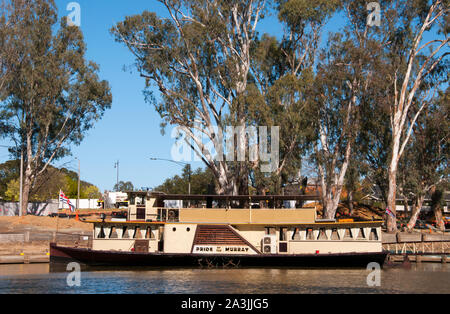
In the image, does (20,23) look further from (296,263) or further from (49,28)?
(296,263)

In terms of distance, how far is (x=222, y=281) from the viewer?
2639 cm

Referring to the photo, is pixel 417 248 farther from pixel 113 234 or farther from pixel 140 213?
pixel 113 234

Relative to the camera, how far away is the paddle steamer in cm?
3127

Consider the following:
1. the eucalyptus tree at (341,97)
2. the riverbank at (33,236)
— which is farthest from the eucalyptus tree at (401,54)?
the riverbank at (33,236)

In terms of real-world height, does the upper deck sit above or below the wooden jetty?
above

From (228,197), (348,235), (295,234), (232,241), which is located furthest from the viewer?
(295,234)

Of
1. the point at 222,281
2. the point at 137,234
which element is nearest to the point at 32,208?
the point at 137,234

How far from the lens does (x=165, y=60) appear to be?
47.9 metres

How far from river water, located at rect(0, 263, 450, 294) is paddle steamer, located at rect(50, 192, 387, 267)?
843mm

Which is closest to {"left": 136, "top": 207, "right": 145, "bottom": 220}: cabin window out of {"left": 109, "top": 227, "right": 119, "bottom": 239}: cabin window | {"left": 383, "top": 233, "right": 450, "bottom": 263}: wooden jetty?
{"left": 109, "top": 227, "right": 119, "bottom": 239}: cabin window

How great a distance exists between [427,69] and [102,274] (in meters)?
40.5

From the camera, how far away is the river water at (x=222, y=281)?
2384 centimetres

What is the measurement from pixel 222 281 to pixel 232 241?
5.67 meters

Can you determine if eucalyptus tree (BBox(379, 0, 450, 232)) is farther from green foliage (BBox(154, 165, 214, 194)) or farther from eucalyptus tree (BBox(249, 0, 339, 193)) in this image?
green foliage (BBox(154, 165, 214, 194))
